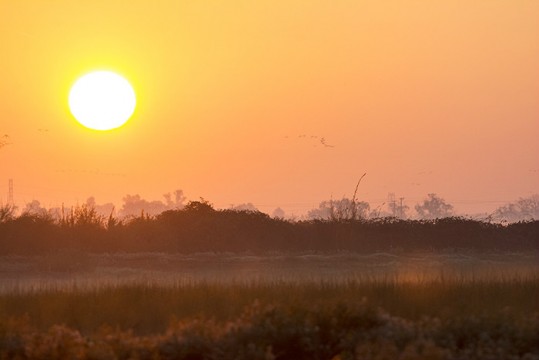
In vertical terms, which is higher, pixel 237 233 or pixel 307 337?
pixel 237 233

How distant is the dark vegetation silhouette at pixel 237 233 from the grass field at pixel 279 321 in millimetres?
8399

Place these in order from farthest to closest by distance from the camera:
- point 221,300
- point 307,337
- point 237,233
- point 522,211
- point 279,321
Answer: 1. point 522,211
2. point 237,233
3. point 221,300
4. point 279,321
5. point 307,337

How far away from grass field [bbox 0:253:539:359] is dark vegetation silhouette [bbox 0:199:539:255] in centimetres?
840

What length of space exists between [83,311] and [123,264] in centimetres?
1814

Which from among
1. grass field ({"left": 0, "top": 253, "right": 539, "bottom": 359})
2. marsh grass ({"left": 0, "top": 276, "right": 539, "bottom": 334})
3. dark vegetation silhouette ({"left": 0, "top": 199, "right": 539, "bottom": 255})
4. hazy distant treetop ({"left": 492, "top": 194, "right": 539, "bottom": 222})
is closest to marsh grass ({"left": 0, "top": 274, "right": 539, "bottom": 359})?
grass field ({"left": 0, "top": 253, "right": 539, "bottom": 359})

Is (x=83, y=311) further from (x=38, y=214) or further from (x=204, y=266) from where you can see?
(x=38, y=214)

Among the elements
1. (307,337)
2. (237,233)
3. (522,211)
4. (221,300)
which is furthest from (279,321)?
(522,211)

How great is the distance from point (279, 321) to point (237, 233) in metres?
27.7

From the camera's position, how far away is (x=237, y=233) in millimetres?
41562

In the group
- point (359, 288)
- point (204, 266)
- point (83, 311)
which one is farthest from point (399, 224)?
point (83, 311)

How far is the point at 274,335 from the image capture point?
44.6 feet

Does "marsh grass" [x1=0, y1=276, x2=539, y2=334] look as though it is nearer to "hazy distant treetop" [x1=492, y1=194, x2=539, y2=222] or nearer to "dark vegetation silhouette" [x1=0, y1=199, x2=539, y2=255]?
"dark vegetation silhouette" [x1=0, y1=199, x2=539, y2=255]

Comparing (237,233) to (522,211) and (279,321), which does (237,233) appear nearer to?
(279,321)

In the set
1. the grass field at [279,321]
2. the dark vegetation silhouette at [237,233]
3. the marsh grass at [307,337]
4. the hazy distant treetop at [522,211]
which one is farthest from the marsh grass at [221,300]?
the hazy distant treetop at [522,211]
